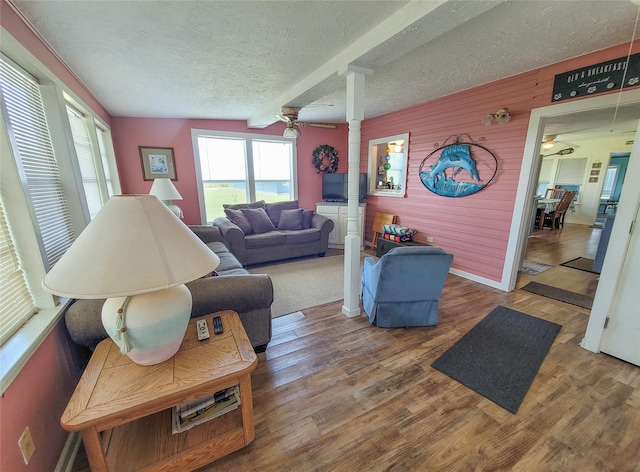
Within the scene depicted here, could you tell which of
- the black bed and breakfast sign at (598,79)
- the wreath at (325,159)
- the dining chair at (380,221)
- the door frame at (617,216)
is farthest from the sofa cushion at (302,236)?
the black bed and breakfast sign at (598,79)

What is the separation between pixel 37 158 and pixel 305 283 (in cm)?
261

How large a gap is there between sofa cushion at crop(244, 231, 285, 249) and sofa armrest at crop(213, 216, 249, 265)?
10 cm

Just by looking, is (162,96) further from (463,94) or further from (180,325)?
(463,94)

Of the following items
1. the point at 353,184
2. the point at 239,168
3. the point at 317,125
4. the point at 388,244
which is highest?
the point at 317,125

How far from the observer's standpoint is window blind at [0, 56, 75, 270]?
1.35 meters

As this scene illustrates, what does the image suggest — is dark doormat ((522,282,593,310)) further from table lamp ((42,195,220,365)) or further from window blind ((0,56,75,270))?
window blind ((0,56,75,270))

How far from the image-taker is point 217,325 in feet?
4.66

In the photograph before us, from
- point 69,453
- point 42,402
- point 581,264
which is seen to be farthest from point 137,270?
point 581,264

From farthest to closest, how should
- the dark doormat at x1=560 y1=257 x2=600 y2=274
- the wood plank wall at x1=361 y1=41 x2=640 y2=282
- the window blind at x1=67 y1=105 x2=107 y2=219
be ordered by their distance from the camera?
the dark doormat at x1=560 y1=257 x2=600 y2=274 → the wood plank wall at x1=361 y1=41 x2=640 y2=282 → the window blind at x1=67 y1=105 x2=107 y2=219

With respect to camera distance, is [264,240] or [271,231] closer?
[264,240]

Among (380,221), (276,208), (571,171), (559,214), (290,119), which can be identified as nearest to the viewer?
(290,119)

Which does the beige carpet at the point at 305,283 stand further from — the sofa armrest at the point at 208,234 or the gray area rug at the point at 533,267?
the gray area rug at the point at 533,267

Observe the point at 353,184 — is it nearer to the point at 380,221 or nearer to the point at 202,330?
the point at 202,330

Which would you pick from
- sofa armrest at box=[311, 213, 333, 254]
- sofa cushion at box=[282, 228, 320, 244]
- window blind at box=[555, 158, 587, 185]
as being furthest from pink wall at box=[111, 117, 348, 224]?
window blind at box=[555, 158, 587, 185]
